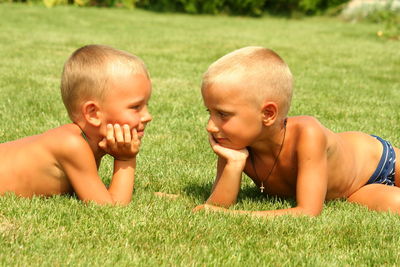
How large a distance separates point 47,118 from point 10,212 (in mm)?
3100

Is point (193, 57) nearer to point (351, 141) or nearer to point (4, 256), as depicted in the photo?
point (351, 141)

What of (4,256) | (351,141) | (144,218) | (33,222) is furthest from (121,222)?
(351,141)

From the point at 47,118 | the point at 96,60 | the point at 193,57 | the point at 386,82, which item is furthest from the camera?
the point at 193,57

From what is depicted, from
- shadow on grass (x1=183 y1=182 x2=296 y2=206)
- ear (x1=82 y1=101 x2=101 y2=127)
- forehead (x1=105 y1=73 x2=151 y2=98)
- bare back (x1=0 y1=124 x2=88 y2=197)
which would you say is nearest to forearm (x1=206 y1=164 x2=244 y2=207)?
shadow on grass (x1=183 y1=182 x2=296 y2=206)

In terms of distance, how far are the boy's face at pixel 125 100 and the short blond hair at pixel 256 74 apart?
391 mm

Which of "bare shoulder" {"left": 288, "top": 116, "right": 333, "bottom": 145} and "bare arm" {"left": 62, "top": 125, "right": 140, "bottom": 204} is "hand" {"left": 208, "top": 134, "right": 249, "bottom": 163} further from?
"bare arm" {"left": 62, "top": 125, "right": 140, "bottom": 204}

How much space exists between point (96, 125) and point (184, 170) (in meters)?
1.25

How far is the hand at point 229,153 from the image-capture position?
404cm

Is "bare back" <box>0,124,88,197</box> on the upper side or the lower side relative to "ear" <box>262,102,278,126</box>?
lower

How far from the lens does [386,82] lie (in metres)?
10.1

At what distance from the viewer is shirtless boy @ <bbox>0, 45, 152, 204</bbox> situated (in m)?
3.94

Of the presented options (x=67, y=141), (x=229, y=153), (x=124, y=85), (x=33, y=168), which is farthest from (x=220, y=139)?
(x=33, y=168)

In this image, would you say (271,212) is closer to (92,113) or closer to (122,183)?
(122,183)

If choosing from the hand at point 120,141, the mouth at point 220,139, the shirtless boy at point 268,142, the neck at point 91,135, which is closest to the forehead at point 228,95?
the shirtless boy at point 268,142
